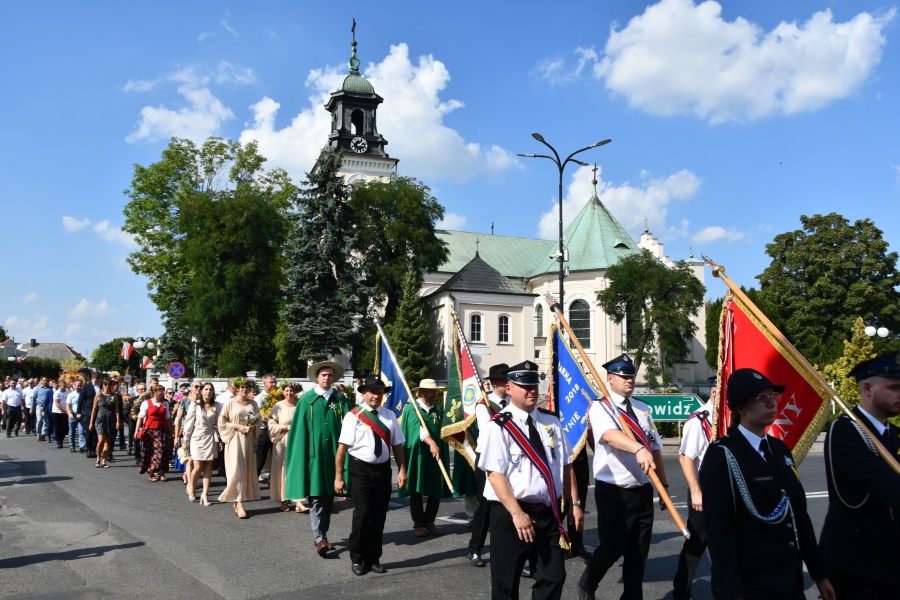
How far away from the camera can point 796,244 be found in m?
54.3

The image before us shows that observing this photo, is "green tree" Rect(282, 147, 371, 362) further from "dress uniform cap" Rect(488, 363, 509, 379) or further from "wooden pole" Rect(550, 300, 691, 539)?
"wooden pole" Rect(550, 300, 691, 539)

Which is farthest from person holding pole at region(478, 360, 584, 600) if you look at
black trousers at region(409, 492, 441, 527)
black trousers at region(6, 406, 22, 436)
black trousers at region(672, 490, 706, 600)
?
black trousers at region(6, 406, 22, 436)

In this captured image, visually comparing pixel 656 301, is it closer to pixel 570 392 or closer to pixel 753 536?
pixel 570 392

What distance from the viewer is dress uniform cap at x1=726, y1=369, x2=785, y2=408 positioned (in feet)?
12.7

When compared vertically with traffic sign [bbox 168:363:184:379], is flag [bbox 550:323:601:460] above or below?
below

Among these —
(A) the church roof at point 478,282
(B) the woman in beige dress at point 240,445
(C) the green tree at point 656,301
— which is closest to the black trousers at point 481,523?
(B) the woman in beige dress at point 240,445

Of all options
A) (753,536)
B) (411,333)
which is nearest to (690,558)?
(753,536)

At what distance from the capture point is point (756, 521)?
12.1 ft

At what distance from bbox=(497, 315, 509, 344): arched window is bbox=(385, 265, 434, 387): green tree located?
690 cm

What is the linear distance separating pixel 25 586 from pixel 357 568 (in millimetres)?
2903

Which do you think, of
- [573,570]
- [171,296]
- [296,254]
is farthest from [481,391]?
[171,296]

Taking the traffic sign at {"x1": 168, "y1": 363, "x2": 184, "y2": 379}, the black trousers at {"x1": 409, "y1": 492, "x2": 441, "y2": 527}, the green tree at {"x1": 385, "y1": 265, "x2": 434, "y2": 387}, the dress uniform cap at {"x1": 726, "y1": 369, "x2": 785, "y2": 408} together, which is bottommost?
the black trousers at {"x1": 409, "y1": 492, "x2": 441, "y2": 527}

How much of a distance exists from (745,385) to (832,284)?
5306cm

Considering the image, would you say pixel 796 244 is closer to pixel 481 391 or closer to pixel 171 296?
pixel 171 296
